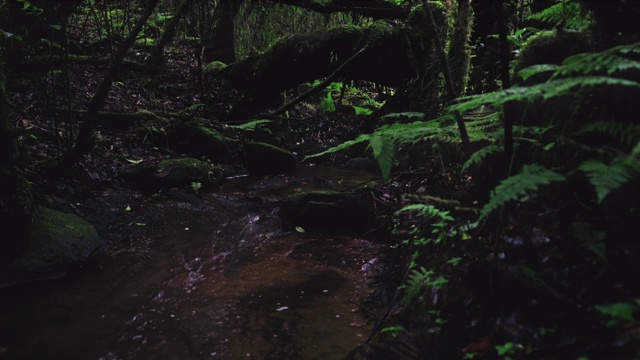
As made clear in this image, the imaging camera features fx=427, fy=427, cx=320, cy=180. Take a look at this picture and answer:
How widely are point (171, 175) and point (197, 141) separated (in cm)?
177

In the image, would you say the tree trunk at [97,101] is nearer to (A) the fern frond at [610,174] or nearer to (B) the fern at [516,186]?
(B) the fern at [516,186]

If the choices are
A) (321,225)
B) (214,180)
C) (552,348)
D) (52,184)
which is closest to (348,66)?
(214,180)

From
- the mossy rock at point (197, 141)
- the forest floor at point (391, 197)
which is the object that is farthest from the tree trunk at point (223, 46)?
the mossy rock at point (197, 141)

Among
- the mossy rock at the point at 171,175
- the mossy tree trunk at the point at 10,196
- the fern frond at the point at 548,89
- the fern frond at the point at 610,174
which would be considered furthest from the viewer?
the mossy rock at the point at 171,175

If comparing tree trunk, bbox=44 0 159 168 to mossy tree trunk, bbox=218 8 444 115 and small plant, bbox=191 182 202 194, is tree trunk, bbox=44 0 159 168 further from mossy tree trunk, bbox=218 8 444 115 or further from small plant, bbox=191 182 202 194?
mossy tree trunk, bbox=218 8 444 115

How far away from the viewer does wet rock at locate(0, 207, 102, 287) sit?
367cm

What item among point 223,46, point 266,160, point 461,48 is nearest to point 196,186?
point 266,160

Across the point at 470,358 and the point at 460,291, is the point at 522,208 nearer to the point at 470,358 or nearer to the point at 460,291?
the point at 460,291

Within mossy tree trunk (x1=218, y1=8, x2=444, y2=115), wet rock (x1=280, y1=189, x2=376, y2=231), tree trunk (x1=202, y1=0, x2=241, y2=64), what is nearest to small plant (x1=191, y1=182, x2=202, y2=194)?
wet rock (x1=280, y1=189, x2=376, y2=231)

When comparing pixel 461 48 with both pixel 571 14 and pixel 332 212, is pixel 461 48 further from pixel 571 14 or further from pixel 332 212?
pixel 332 212

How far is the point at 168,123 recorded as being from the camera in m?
8.37

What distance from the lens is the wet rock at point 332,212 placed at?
4.96 metres

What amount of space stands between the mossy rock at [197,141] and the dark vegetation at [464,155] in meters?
0.03

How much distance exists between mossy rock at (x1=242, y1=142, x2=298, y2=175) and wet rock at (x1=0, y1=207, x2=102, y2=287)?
3.83 metres
